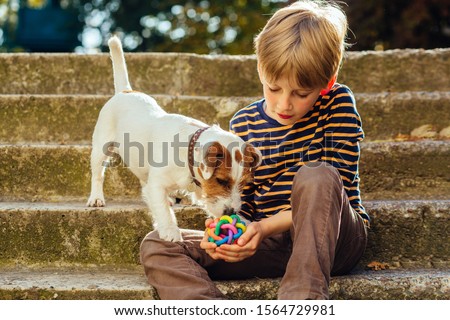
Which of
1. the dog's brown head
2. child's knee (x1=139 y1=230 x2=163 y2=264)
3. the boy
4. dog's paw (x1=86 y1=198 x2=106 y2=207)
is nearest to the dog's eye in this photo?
the dog's brown head

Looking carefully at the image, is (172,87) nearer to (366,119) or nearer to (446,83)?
(366,119)

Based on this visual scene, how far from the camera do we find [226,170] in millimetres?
3053

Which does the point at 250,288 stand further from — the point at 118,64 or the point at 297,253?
the point at 118,64

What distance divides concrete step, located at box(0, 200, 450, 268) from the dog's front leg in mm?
125

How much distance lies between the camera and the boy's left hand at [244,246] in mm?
2830

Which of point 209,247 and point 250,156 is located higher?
point 250,156

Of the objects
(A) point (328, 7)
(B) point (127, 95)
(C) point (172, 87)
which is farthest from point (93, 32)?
(A) point (328, 7)

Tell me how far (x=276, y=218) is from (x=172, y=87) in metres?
2.31

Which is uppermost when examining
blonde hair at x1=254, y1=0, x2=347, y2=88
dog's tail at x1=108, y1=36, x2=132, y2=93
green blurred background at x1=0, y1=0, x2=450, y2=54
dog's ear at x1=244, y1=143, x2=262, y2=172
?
blonde hair at x1=254, y1=0, x2=347, y2=88

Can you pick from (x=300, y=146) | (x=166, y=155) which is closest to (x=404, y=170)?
(x=300, y=146)

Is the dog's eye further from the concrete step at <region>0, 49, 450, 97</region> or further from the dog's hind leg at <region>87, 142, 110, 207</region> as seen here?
the concrete step at <region>0, 49, 450, 97</region>

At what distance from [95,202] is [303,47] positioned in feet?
4.80

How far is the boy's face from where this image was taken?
291 cm

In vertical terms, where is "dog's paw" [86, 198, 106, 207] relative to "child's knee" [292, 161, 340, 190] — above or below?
below
